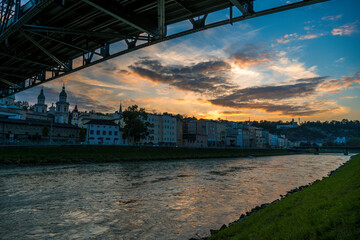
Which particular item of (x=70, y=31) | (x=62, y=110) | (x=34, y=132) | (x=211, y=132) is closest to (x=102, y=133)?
(x=34, y=132)

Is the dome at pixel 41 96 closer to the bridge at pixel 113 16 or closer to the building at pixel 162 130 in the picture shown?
the building at pixel 162 130

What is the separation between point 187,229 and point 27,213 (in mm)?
8530

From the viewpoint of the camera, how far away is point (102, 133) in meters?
96.2

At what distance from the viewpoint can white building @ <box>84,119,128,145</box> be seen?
3674 inches

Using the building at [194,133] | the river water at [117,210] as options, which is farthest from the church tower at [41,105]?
the river water at [117,210]

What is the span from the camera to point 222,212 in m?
12.6

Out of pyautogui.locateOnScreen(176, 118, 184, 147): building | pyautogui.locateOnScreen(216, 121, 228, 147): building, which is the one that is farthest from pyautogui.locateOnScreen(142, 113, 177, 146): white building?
pyautogui.locateOnScreen(216, 121, 228, 147): building

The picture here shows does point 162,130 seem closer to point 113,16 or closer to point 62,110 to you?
point 62,110

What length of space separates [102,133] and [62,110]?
70.1 meters

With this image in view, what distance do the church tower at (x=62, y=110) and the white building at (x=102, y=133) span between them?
61620mm

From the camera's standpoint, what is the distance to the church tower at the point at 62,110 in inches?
5674

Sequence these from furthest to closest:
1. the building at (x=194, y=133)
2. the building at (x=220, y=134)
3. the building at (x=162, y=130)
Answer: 1. the building at (x=220, y=134)
2. the building at (x=194, y=133)
3. the building at (x=162, y=130)

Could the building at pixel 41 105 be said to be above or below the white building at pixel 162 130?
above

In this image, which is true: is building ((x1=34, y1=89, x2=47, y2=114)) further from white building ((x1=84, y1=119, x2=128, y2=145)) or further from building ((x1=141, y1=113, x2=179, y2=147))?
building ((x1=141, y1=113, x2=179, y2=147))
